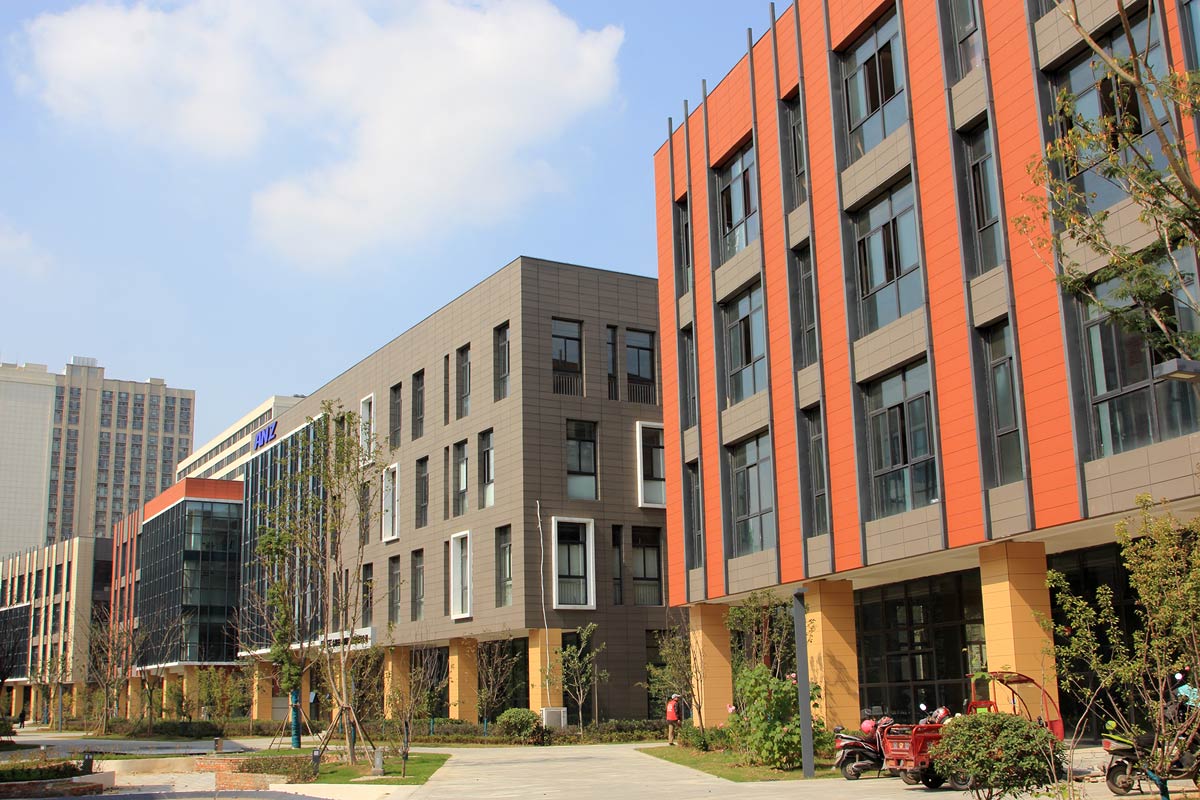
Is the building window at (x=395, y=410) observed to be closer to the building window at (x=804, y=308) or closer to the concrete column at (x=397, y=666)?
the concrete column at (x=397, y=666)

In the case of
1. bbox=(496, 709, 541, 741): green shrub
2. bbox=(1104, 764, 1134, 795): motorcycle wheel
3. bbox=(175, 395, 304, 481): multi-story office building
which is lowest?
bbox=(496, 709, 541, 741): green shrub

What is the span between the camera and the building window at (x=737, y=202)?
1152 inches

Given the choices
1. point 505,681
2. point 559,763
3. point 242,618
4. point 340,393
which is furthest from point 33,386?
point 559,763

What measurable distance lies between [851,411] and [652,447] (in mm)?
19922

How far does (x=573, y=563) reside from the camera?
136ft

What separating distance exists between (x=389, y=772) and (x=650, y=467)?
67.0 ft

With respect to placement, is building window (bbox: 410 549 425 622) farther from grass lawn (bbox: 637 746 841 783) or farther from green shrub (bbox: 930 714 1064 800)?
green shrub (bbox: 930 714 1064 800)

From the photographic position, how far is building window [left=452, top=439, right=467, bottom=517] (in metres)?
45.2

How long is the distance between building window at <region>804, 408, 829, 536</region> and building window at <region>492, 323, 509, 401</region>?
18434 millimetres

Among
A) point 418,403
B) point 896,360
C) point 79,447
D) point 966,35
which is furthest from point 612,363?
point 79,447

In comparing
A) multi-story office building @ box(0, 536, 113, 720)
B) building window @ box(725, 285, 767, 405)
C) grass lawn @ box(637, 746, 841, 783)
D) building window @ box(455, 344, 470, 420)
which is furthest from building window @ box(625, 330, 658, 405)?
multi-story office building @ box(0, 536, 113, 720)

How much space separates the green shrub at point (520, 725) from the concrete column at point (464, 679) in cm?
631

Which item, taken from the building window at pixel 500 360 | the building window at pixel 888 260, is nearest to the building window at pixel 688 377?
the building window at pixel 888 260

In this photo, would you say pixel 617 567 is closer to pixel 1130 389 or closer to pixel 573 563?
pixel 573 563
